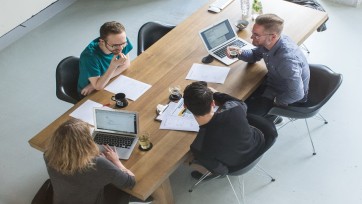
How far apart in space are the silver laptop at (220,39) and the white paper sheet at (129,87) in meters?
0.63

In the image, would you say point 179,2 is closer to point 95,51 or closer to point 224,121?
point 95,51

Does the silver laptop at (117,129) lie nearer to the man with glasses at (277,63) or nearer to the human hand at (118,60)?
the human hand at (118,60)

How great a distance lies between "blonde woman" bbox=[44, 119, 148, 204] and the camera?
249cm

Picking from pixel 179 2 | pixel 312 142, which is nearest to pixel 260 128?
pixel 312 142

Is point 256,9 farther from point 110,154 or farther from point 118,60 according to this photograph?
point 110,154

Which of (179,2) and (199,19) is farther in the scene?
(179,2)

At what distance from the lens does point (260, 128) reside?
303 cm

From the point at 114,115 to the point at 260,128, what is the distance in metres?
1.02

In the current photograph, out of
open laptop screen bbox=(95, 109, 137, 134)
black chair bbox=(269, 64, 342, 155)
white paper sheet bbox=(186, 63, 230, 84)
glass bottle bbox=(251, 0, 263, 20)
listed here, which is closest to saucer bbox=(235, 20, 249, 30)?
→ glass bottle bbox=(251, 0, 263, 20)

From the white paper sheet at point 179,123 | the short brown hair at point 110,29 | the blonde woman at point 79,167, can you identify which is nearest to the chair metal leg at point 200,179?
the white paper sheet at point 179,123

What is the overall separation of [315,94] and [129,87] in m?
1.52

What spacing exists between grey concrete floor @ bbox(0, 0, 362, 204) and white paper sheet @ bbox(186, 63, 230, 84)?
0.83m

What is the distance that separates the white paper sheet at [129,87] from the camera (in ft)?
10.8

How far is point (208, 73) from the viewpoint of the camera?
11.2 feet
